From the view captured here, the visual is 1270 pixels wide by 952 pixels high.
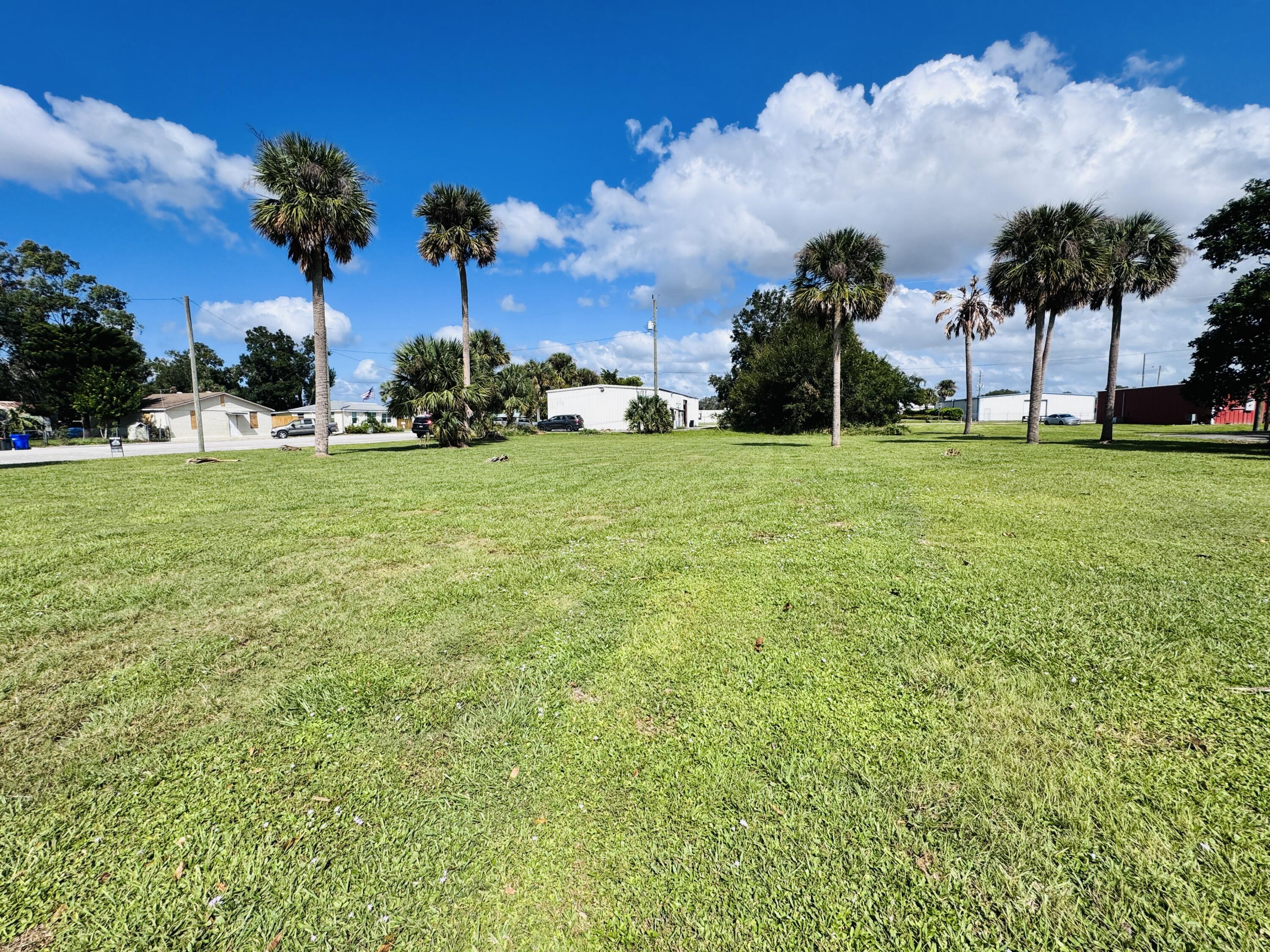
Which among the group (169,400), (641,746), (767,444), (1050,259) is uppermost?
(1050,259)

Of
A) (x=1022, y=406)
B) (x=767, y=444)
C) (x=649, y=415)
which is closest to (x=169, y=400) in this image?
(x=649, y=415)

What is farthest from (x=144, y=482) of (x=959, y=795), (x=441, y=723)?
(x=959, y=795)

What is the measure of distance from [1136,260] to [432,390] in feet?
107

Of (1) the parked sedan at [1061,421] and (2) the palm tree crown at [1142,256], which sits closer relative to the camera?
(2) the palm tree crown at [1142,256]

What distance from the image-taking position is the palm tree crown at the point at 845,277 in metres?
22.1

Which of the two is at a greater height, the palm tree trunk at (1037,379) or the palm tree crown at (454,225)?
the palm tree crown at (454,225)

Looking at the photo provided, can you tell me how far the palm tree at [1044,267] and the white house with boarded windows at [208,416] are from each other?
165 ft

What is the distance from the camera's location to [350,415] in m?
58.1

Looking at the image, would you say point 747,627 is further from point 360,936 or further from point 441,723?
point 360,936

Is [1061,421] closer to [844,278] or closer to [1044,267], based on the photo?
[1044,267]

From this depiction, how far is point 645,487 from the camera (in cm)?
1112

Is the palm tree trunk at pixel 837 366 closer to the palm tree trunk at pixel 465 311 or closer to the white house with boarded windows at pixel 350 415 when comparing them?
the palm tree trunk at pixel 465 311

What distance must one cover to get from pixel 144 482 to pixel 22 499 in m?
2.47

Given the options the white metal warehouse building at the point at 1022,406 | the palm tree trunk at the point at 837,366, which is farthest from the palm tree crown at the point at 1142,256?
the white metal warehouse building at the point at 1022,406
